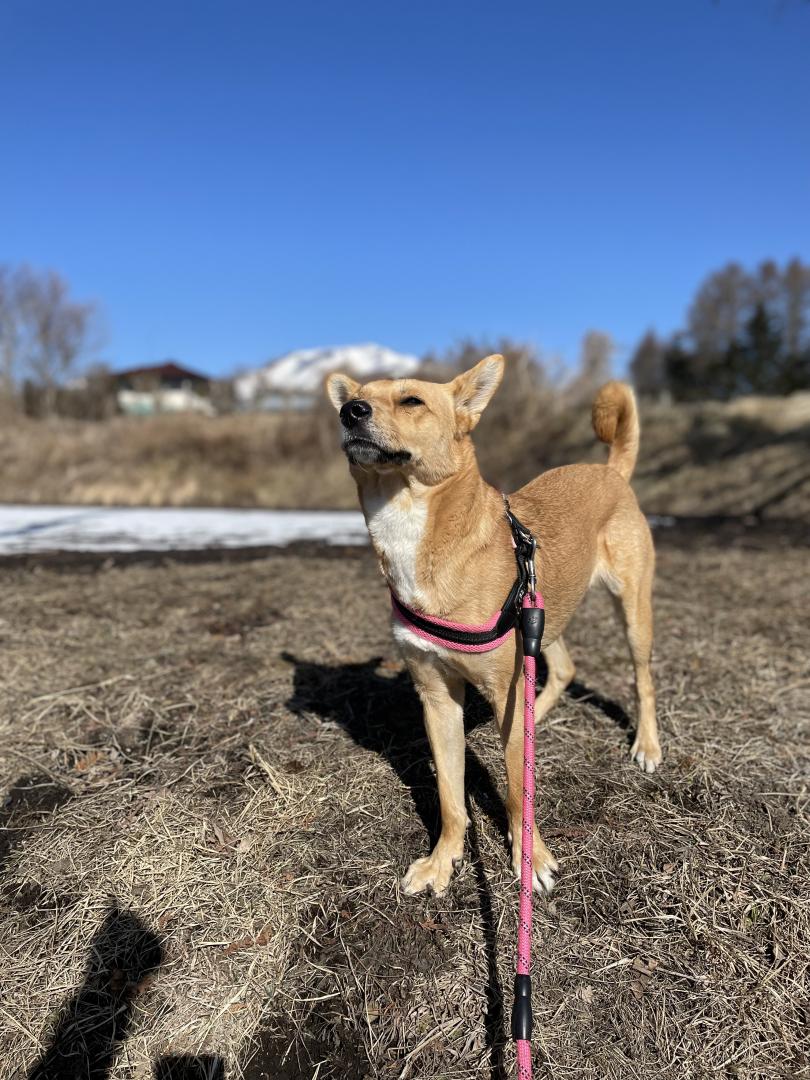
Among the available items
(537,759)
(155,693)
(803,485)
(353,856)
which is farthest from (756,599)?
(803,485)

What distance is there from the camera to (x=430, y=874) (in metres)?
2.74

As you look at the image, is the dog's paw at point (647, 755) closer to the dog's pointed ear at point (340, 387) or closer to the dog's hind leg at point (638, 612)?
the dog's hind leg at point (638, 612)

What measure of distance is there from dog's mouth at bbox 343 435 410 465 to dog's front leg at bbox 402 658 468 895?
0.91 m

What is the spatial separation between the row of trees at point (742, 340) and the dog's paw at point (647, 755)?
113ft

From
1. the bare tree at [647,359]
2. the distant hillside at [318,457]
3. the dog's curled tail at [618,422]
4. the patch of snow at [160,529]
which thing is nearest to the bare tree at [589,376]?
the distant hillside at [318,457]

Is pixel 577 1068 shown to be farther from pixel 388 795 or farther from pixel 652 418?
pixel 652 418

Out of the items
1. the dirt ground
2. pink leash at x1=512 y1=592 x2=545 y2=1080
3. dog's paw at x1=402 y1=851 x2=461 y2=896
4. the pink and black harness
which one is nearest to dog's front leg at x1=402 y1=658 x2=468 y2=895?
dog's paw at x1=402 y1=851 x2=461 y2=896

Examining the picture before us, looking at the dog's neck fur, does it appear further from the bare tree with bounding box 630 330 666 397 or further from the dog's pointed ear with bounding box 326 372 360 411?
the bare tree with bounding box 630 330 666 397

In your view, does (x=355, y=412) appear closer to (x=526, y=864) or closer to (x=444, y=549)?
(x=444, y=549)

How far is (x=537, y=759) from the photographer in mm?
3453

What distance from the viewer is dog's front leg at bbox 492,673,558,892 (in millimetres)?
2729

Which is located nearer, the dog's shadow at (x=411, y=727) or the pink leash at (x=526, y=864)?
the pink leash at (x=526, y=864)

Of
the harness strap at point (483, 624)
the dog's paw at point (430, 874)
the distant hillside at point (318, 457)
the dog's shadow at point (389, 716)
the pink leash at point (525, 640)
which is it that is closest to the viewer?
the pink leash at point (525, 640)

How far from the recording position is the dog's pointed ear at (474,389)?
114 inches
